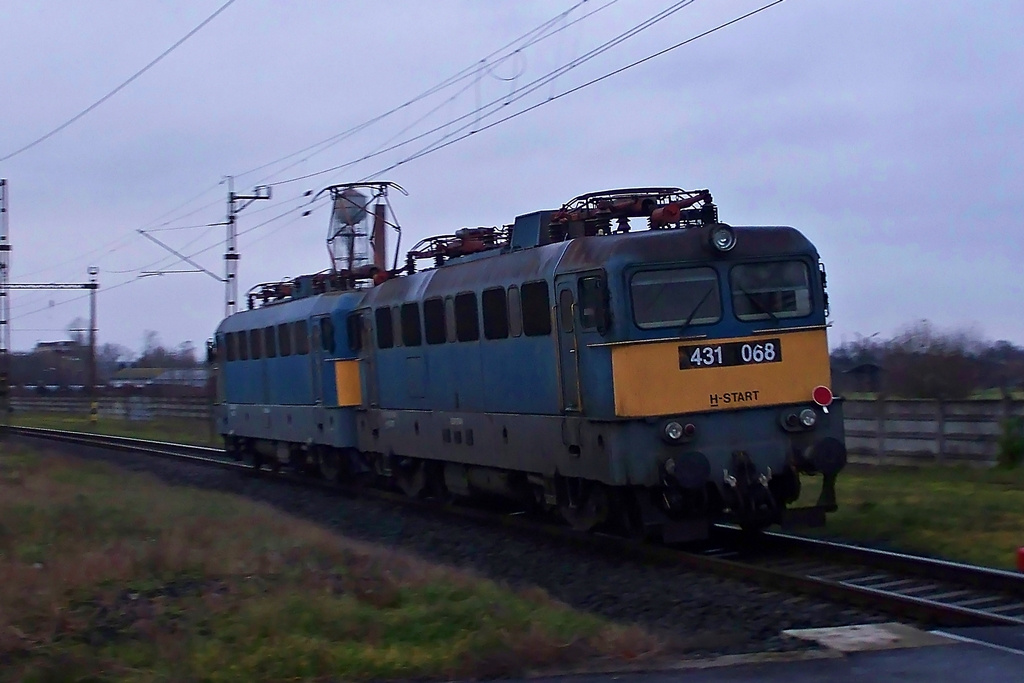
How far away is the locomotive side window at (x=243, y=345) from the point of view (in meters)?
26.5

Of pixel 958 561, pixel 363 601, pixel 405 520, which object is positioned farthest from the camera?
pixel 405 520

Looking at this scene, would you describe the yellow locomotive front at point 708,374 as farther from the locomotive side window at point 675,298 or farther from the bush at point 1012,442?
the bush at point 1012,442

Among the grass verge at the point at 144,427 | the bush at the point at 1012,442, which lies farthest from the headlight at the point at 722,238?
the grass verge at the point at 144,427

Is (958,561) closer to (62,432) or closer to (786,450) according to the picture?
(786,450)

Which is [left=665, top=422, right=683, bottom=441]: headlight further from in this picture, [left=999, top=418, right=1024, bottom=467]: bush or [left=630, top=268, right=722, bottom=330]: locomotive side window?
[left=999, top=418, right=1024, bottom=467]: bush

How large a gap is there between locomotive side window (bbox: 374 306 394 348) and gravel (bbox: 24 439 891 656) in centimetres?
245

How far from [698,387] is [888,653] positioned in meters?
4.53

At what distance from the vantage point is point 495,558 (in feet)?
44.3

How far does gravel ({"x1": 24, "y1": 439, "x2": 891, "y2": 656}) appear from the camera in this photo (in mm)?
9094

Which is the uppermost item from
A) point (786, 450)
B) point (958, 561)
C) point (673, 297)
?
point (673, 297)

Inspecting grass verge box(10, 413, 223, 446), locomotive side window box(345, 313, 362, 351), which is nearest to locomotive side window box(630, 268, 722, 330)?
locomotive side window box(345, 313, 362, 351)


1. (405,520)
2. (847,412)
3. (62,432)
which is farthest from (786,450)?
(62,432)

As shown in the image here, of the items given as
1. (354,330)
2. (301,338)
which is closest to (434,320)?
(354,330)

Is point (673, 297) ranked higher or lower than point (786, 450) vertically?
higher
